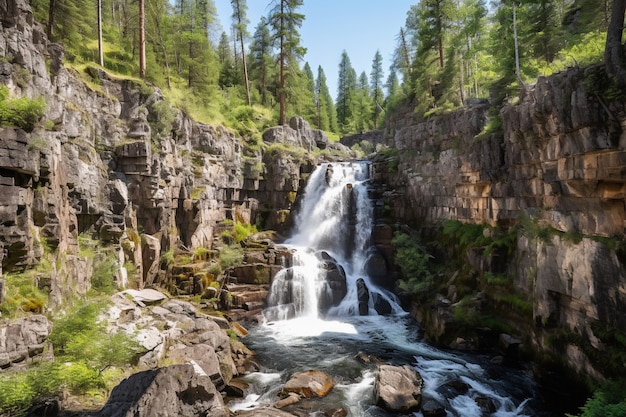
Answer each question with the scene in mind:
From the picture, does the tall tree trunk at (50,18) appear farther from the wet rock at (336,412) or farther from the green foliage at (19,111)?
the wet rock at (336,412)

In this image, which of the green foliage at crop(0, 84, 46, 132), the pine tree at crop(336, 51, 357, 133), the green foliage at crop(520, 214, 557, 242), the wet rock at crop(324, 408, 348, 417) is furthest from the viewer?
the pine tree at crop(336, 51, 357, 133)

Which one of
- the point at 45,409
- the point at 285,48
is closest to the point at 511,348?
the point at 45,409

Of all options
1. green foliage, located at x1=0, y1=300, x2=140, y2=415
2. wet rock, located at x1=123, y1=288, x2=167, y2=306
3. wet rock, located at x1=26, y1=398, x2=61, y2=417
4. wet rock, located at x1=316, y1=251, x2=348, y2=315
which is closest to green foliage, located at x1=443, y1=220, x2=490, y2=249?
wet rock, located at x1=316, y1=251, x2=348, y2=315

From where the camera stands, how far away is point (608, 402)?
31.8ft

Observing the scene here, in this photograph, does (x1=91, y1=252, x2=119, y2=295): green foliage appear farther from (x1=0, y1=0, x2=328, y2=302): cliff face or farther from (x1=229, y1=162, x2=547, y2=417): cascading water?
(x1=229, y1=162, x2=547, y2=417): cascading water

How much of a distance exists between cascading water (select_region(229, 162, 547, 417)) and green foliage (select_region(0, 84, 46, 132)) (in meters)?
10.9

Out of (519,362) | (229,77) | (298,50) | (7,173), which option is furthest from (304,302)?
(229,77)

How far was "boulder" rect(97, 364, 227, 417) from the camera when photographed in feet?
25.5

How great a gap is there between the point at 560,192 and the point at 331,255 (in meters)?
15.8

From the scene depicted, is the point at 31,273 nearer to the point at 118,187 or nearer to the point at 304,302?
the point at 118,187

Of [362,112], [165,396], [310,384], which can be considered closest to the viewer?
[165,396]

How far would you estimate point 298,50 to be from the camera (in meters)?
33.8

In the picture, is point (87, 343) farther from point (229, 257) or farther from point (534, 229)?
point (534, 229)

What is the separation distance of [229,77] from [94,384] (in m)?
39.3
